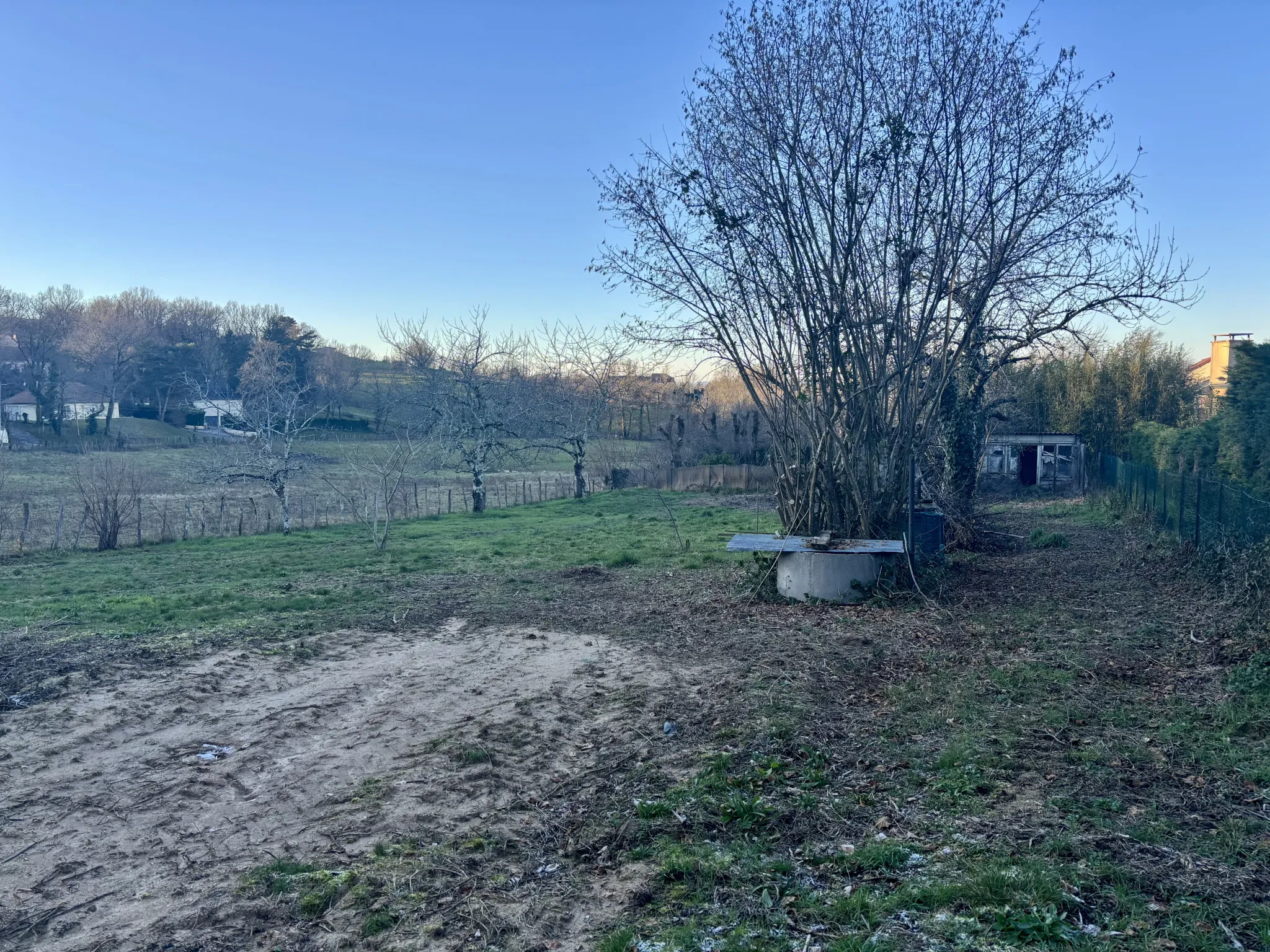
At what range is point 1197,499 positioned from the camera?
498 inches

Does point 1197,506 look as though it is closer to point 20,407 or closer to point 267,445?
point 267,445

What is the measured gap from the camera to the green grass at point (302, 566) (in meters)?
10.4

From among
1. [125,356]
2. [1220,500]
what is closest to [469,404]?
[1220,500]

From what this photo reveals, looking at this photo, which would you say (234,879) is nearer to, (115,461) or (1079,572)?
(1079,572)

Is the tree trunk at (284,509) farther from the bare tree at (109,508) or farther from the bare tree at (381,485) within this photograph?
the bare tree at (109,508)

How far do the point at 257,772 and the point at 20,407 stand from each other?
67677 millimetres

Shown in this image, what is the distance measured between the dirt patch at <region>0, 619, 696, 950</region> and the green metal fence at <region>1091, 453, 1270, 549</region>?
7.56 m

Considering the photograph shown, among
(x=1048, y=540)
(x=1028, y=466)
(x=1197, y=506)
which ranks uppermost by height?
(x=1028, y=466)

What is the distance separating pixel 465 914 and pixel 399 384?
3660 centimetres

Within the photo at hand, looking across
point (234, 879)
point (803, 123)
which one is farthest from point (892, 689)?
point (803, 123)

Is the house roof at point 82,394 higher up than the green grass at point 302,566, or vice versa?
the house roof at point 82,394

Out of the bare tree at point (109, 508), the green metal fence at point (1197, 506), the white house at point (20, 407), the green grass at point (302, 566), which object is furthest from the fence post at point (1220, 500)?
the white house at point (20, 407)

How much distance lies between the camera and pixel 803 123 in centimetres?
1083

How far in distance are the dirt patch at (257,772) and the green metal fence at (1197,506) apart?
24.8ft
